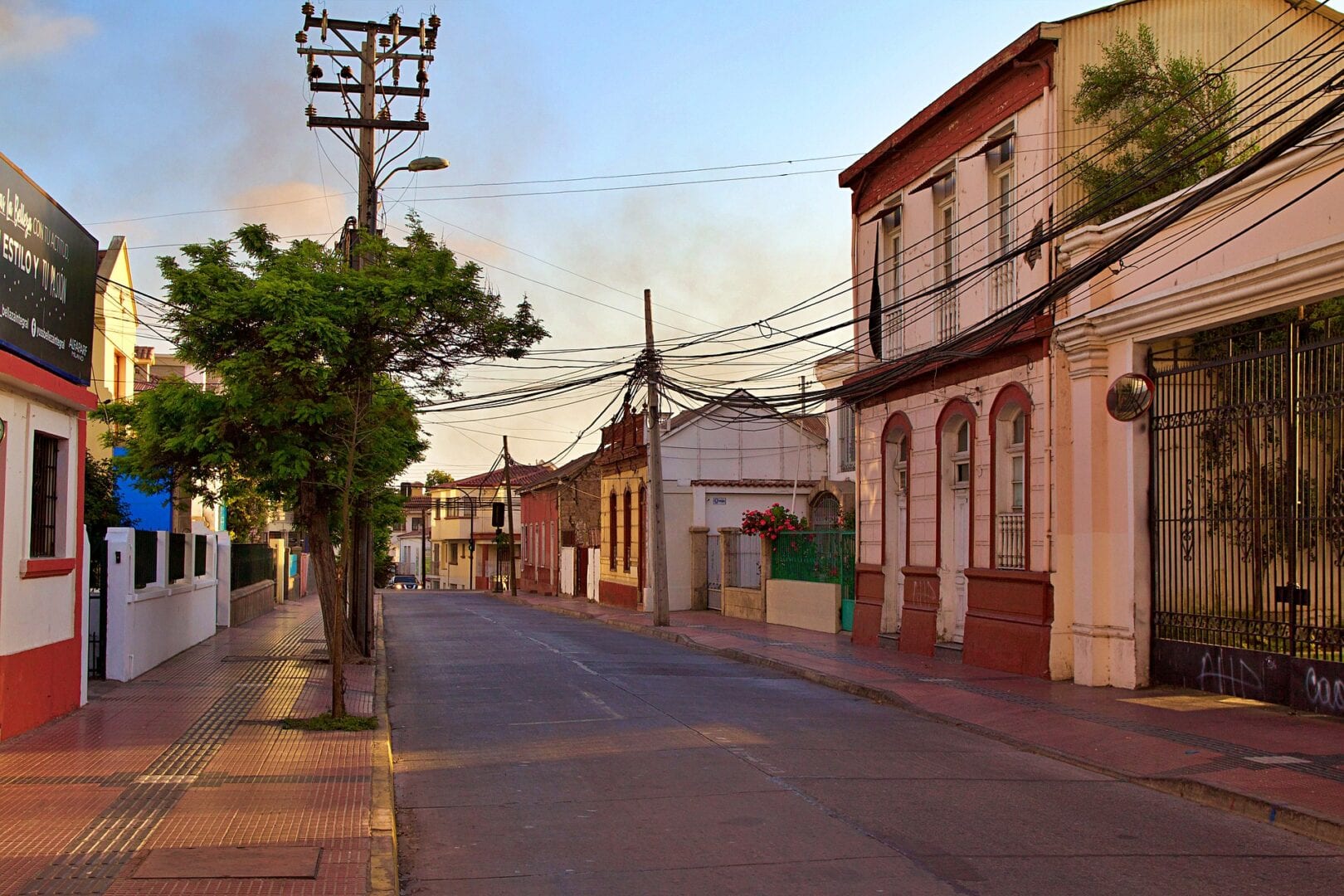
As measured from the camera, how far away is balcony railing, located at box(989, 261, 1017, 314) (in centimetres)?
1775

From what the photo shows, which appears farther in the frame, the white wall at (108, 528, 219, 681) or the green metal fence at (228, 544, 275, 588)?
the green metal fence at (228, 544, 275, 588)

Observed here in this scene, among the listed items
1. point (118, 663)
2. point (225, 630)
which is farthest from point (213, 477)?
point (225, 630)

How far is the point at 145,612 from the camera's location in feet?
56.4

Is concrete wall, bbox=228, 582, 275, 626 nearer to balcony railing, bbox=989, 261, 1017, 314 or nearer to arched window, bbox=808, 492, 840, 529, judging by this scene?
arched window, bbox=808, 492, 840, 529

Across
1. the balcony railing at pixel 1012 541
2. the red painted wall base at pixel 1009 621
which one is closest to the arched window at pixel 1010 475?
the balcony railing at pixel 1012 541

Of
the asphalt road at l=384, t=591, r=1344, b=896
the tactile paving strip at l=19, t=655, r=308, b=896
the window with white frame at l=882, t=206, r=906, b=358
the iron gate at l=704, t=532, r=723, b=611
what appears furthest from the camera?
the iron gate at l=704, t=532, r=723, b=611

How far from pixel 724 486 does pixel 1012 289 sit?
20.7m

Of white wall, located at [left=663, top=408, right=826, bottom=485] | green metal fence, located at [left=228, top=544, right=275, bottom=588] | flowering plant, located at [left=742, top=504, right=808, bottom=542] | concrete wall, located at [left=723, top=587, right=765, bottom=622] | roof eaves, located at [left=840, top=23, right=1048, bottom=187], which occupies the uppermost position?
roof eaves, located at [left=840, top=23, right=1048, bottom=187]

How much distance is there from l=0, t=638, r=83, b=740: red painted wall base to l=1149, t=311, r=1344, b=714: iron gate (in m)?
11.8

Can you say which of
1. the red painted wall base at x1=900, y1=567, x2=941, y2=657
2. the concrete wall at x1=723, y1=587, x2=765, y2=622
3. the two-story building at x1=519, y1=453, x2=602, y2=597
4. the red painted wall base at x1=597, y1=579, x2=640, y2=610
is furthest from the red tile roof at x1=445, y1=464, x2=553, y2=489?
the red painted wall base at x1=900, y1=567, x2=941, y2=657

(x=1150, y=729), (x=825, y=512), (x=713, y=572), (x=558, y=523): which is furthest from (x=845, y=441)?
(x=1150, y=729)

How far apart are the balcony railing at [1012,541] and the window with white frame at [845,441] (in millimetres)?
21084

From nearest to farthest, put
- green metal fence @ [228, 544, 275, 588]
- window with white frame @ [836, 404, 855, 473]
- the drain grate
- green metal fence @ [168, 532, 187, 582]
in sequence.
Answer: the drain grate < green metal fence @ [168, 532, 187, 582] < green metal fence @ [228, 544, 275, 588] < window with white frame @ [836, 404, 855, 473]

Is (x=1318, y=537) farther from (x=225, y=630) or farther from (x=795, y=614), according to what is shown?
(x=225, y=630)
